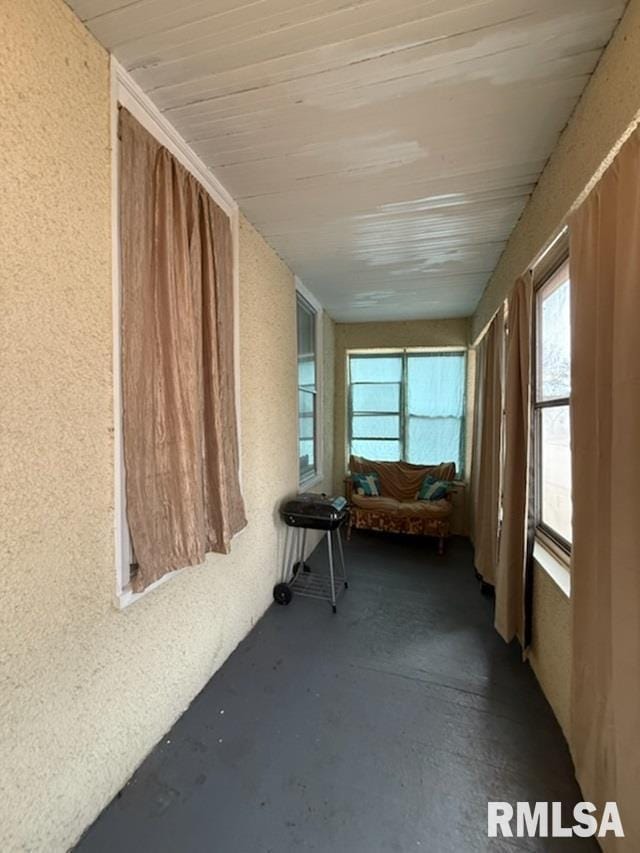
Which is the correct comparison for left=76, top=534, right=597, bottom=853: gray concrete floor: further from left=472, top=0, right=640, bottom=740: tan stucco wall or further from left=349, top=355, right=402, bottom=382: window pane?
left=349, top=355, right=402, bottom=382: window pane

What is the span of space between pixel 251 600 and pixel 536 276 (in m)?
2.58

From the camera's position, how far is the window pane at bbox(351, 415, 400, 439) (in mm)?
4465

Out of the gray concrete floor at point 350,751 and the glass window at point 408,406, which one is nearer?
the gray concrete floor at point 350,751

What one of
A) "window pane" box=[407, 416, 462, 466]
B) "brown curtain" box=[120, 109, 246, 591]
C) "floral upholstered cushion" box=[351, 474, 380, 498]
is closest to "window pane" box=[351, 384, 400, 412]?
"window pane" box=[407, 416, 462, 466]

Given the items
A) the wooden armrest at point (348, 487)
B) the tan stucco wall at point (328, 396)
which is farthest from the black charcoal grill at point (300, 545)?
the wooden armrest at point (348, 487)

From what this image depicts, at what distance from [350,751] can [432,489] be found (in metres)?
2.74

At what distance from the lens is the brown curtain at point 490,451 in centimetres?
257

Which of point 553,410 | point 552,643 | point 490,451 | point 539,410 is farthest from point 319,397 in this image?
point 552,643

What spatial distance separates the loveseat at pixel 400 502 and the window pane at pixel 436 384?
693 mm

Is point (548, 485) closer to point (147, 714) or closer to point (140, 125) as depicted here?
point (147, 714)

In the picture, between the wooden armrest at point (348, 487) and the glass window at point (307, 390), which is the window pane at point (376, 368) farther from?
the wooden armrest at point (348, 487)

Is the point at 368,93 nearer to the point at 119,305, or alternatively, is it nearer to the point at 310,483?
the point at 119,305

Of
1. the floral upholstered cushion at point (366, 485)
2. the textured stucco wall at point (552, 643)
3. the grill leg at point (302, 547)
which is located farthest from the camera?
the floral upholstered cushion at point (366, 485)

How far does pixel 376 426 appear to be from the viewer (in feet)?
14.9
